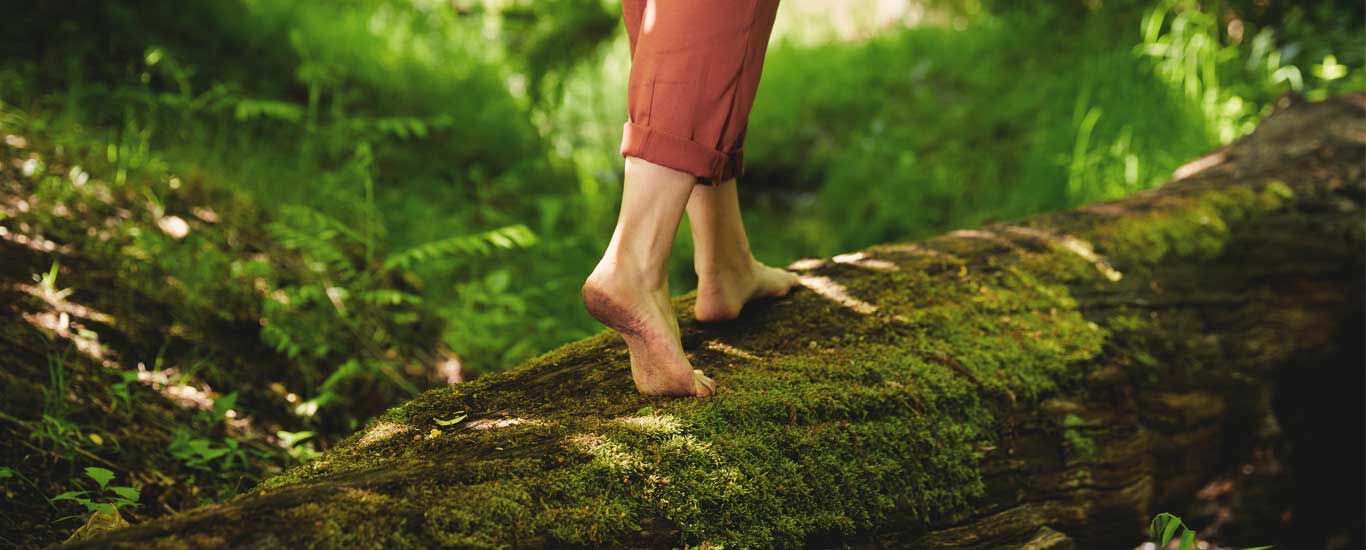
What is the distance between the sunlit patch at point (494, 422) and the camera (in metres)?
1.52

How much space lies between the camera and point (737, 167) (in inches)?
77.9

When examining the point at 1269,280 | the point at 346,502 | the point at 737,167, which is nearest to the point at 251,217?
the point at 737,167

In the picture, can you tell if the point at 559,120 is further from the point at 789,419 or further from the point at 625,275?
the point at 789,419

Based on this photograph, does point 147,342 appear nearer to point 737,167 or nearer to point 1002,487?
point 737,167

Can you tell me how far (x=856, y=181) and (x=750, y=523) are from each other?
4255mm

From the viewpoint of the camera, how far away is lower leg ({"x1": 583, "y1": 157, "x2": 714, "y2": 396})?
165 cm

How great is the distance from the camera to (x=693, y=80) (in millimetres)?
1595

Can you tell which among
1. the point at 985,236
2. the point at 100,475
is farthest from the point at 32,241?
the point at 985,236

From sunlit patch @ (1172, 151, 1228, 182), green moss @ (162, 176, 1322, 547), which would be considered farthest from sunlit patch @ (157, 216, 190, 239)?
sunlit patch @ (1172, 151, 1228, 182)

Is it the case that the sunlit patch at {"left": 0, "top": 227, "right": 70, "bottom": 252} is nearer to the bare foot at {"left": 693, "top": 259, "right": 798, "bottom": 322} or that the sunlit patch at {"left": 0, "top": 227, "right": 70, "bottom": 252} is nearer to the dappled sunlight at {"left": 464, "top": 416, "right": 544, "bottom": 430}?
the dappled sunlight at {"left": 464, "top": 416, "right": 544, "bottom": 430}

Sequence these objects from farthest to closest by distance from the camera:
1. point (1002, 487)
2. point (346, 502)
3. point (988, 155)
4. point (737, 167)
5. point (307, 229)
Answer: point (988, 155) → point (307, 229) → point (737, 167) → point (1002, 487) → point (346, 502)

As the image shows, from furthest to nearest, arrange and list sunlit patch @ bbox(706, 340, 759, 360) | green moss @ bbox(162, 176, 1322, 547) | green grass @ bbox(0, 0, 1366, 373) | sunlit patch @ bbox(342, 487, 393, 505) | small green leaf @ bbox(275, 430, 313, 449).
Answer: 1. green grass @ bbox(0, 0, 1366, 373)
2. small green leaf @ bbox(275, 430, 313, 449)
3. sunlit patch @ bbox(706, 340, 759, 360)
4. green moss @ bbox(162, 176, 1322, 547)
5. sunlit patch @ bbox(342, 487, 393, 505)

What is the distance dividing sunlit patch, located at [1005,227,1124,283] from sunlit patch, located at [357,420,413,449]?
1.87 meters

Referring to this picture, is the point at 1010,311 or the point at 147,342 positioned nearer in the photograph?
the point at 1010,311
